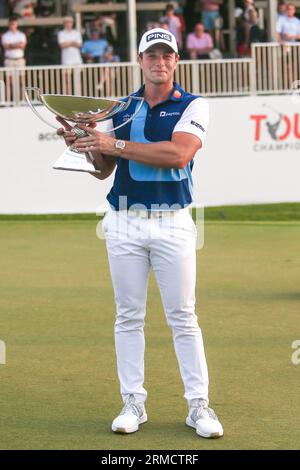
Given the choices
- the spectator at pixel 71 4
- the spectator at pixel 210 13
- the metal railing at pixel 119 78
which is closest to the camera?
the metal railing at pixel 119 78

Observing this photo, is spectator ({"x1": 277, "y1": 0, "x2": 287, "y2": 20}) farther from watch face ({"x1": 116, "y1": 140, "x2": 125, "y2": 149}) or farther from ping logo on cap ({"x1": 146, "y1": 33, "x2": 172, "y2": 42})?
watch face ({"x1": 116, "y1": 140, "x2": 125, "y2": 149})

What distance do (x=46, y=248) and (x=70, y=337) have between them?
5501 millimetres

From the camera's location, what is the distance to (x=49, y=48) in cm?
2334

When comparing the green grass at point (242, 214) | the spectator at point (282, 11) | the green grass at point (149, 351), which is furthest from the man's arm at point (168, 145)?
the spectator at point (282, 11)

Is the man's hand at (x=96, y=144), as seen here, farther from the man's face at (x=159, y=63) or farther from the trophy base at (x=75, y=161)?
the man's face at (x=159, y=63)

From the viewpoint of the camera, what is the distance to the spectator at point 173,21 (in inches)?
861

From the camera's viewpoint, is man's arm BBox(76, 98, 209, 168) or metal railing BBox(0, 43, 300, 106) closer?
man's arm BBox(76, 98, 209, 168)

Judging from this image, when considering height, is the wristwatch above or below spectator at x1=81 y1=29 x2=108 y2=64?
below

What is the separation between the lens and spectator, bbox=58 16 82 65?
2080 centimetres

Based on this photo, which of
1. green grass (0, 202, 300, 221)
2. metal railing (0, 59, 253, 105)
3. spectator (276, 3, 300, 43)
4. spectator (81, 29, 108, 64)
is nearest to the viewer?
green grass (0, 202, 300, 221)

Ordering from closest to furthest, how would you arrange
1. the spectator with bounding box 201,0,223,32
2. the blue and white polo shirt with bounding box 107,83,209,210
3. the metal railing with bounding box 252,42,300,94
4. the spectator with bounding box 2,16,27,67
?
the blue and white polo shirt with bounding box 107,83,209,210, the spectator with bounding box 2,16,27,67, the metal railing with bounding box 252,42,300,94, the spectator with bounding box 201,0,223,32

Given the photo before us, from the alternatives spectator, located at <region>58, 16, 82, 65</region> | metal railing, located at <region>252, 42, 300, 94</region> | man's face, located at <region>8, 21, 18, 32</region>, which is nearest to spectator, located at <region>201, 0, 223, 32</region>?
metal railing, located at <region>252, 42, 300, 94</region>

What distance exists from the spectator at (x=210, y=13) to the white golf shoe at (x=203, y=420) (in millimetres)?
17537

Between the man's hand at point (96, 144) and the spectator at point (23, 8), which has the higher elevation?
the spectator at point (23, 8)
